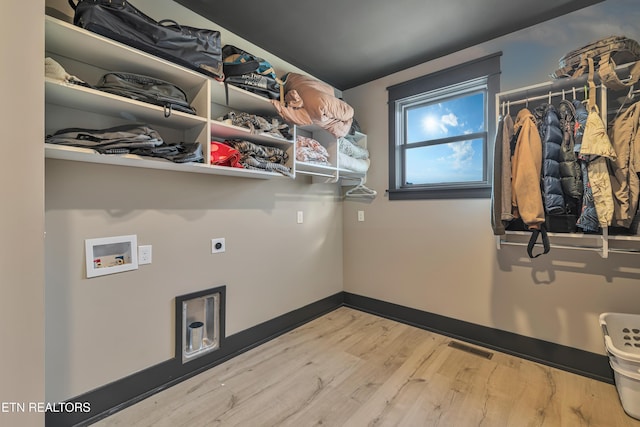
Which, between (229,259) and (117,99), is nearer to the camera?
(117,99)

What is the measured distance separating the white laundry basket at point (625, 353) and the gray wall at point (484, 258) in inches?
4.6

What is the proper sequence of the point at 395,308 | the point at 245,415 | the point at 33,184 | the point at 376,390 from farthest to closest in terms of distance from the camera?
the point at 395,308, the point at 376,390, the point at 245,415, the point at 33,184

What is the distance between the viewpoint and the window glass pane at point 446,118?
2.50m

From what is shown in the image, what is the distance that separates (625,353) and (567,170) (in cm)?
105

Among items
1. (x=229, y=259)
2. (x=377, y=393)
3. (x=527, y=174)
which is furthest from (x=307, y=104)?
(x=377, y=393)

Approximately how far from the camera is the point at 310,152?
2.40 meters

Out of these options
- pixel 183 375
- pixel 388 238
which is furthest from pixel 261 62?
pixel 183 375

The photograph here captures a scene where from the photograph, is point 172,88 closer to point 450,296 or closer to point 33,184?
point 33,184

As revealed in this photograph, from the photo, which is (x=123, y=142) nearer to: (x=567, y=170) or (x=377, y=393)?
(x=377, y=393)

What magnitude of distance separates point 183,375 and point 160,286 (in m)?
0.65

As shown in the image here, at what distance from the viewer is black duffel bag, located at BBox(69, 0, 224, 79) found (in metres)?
1.26

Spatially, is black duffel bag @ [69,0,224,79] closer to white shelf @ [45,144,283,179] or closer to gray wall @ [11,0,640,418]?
gray wall @ [11,0,640,418]

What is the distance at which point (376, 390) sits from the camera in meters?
1.79

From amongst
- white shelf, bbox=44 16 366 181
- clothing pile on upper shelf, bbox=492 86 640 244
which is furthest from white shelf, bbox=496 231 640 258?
white shelf, bbox=44 16 366 181
